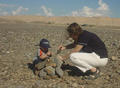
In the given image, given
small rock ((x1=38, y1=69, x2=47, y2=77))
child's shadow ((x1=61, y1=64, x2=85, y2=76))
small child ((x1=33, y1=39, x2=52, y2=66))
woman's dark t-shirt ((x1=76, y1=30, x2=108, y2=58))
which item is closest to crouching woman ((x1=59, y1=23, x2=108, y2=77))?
woman's dark t-shirt ((x1=76, y1=30, x2=108, y2=58))

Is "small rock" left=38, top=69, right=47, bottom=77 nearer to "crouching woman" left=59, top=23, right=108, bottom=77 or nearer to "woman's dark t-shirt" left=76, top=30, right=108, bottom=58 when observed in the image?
"crouching woman" left=59, top=23, right=108, bottom=77

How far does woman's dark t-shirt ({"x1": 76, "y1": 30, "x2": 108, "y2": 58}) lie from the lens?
5.36 m

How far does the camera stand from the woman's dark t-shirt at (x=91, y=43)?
5.36 m

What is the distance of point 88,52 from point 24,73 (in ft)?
6.02

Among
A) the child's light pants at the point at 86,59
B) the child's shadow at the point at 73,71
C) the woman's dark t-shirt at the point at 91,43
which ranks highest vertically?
the woman's dark t-shirt at the point at 91,43

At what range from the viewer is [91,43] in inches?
216

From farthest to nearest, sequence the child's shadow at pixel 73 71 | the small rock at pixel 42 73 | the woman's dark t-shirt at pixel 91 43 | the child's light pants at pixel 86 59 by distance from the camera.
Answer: the child's shadow at pixel 73 71
the small rock at pixel 42 73
the child's light pants at pixel 86 59
the woman's dark t-shirt at pixel 91 43

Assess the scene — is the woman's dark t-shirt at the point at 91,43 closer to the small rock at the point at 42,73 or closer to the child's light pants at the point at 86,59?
the child's light pants at the point at 86,59

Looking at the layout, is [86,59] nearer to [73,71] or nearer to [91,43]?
[91,43]

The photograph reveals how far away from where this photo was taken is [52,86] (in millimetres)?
5148

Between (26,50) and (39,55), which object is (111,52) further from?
(39,55)

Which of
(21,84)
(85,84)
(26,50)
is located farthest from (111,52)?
Result: (21,84)

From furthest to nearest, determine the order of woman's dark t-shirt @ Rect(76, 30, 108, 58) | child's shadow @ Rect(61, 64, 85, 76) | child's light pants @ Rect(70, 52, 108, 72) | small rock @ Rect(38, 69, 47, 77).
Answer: child's shadow @ Rect(61, 64, 85, 76)
small rock @ Rect(38, 69, 47, 77)
child's light pants @ Rect(70, 52, 108, 72)
woman's dark t-shirt @ Rect(76, 30, 108, 58)

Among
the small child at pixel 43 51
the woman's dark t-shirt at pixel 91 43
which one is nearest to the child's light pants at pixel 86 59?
the woman's dark t-shirt at pixel 91 43
